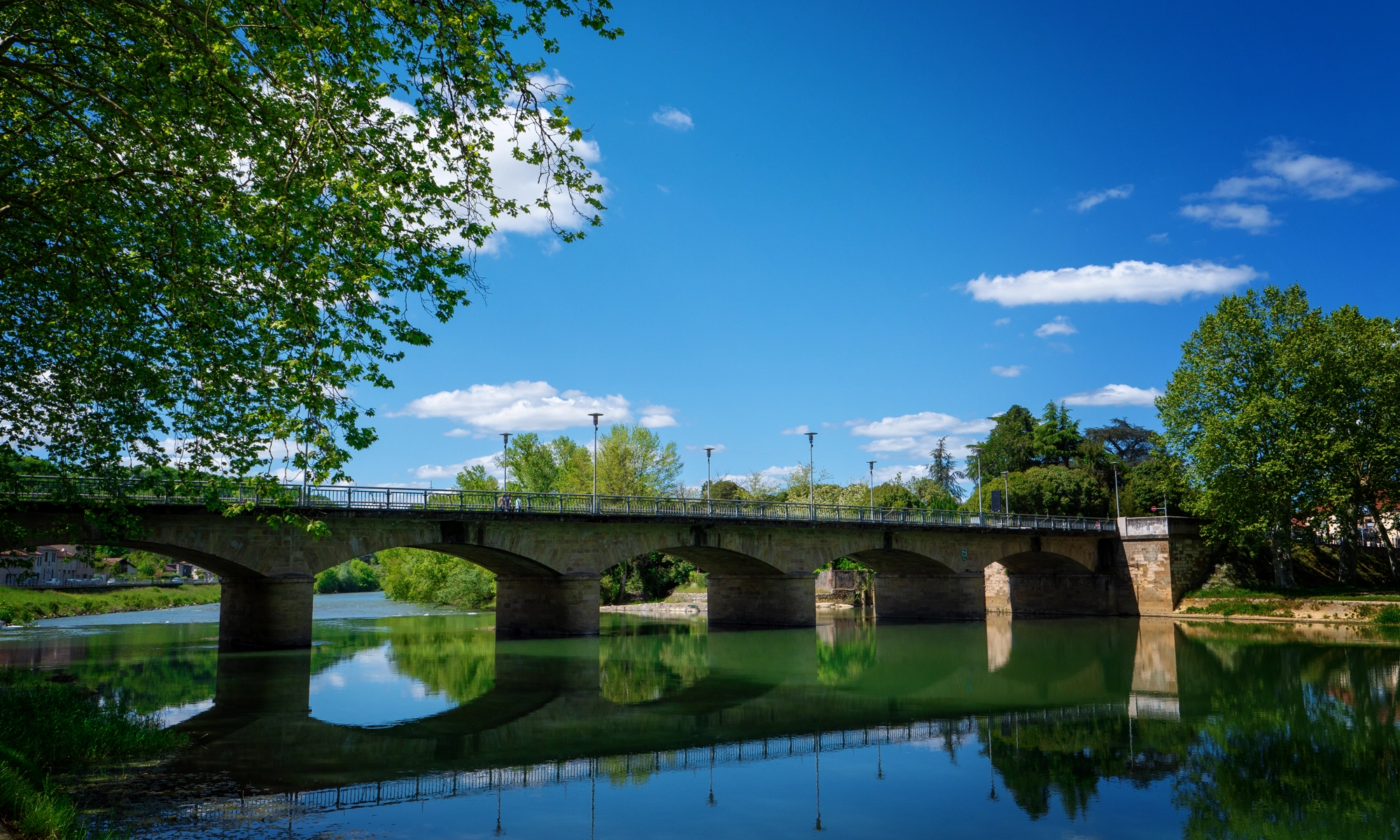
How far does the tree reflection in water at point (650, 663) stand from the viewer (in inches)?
832

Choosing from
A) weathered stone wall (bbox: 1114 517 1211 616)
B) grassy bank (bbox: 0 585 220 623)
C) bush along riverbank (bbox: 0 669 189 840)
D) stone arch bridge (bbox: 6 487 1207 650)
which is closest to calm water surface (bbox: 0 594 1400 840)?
bush along riverbank (bbox: 0 669 189 840)

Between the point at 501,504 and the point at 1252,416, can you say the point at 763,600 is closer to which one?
the point at 501,504

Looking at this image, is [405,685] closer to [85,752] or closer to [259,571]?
[259,571]

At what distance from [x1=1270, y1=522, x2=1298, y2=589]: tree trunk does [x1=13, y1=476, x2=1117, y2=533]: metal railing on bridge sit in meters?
7.43

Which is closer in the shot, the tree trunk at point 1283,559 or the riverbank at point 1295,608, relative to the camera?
the riverbank at point 1295,608

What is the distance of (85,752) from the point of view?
495 inches

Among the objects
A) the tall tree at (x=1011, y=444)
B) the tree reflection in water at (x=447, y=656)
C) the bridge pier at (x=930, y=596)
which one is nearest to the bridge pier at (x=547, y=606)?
the tree reflection in water at (x=447, y=656)

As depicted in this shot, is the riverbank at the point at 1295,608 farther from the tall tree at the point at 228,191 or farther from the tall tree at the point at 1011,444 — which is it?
the tall tree at the point at 228,191

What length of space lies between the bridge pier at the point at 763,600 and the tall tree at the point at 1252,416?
18.5 metres

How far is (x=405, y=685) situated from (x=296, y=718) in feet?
17.2

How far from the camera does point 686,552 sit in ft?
125

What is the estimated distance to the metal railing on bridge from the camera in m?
14.2

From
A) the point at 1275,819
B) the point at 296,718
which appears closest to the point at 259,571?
the point at 296,718

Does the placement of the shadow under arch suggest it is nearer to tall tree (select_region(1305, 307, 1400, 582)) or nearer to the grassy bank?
tall tree (select_region(1305, 307, 1400, 582))
